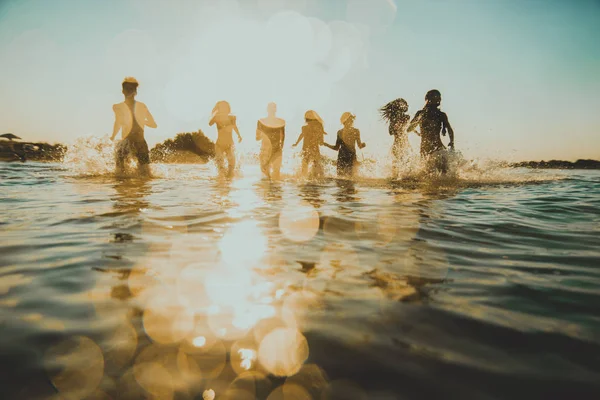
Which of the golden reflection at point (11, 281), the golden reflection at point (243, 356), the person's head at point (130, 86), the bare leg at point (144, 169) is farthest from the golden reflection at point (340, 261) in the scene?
the bare leg at point (144, 169)

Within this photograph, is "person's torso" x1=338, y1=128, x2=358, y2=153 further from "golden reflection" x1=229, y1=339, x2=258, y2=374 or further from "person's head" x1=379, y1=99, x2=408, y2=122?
"golden reflection" x1=229, y1=339, x2=258, y2=374

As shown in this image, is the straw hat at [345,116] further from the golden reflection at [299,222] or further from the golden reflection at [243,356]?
the golden reflection at [243,356]

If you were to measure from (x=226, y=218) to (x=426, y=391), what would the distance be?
133 inches

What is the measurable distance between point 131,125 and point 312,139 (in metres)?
5.56

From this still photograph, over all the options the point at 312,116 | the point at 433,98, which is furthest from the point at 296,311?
the point at 312,116

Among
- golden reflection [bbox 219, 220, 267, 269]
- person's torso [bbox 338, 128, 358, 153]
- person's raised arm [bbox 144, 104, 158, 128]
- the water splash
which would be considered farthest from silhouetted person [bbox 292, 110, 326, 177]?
golden reflection [bbox 219, 220, 267, 269]

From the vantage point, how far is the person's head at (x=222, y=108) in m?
10.3

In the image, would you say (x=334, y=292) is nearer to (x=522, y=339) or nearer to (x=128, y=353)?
(x=522, y=339)

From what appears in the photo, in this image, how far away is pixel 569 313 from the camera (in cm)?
177

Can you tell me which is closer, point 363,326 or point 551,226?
point 363,326

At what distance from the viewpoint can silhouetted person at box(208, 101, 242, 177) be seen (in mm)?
10398

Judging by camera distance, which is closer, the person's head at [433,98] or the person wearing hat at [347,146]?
the person's head at [433,98]

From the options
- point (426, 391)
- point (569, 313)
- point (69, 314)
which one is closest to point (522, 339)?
point (569, 313)

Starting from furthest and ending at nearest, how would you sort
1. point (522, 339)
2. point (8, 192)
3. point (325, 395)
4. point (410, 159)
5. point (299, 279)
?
point (410, 159) < point (8, 192) < point (299, 279) < point (522, 339) < point (325, 395)
